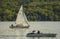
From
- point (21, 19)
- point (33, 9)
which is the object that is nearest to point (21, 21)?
point (21, 19)

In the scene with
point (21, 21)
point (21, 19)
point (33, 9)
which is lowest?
point (21, 21)

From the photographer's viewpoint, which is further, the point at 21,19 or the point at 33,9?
the point at 33,9

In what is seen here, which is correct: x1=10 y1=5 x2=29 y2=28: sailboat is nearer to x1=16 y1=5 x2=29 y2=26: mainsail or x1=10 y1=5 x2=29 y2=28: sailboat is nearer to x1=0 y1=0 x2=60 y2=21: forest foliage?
x1=16 y1=5 x2=29 y2=26: mainsail

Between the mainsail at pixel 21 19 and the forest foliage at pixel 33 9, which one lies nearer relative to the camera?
the mainsail at pixel 21 19

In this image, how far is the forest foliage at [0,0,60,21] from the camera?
23031 mm

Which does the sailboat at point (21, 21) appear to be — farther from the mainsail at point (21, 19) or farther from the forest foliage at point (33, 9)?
the forest foliage at point (33, 9)

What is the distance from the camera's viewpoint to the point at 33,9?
2345 cm

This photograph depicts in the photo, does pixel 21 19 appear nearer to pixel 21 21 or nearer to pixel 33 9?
pixel 21 21

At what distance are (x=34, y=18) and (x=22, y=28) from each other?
1834 mm

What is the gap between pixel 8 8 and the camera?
23.6 m

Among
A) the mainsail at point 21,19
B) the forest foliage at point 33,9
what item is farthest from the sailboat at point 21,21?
the forest foliage at point 33,9

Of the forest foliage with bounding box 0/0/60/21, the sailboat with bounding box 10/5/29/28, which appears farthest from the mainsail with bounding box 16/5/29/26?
the forest foliage with bounding box 0/0/60/21

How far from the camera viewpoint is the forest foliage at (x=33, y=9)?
75.6 ft

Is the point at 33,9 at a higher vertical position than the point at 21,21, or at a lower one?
higher
